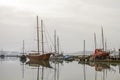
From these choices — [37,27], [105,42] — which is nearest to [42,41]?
[37,27]

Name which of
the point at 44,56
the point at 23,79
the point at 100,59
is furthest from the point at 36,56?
the point at 23,79

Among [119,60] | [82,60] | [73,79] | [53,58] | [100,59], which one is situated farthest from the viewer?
[53,58]

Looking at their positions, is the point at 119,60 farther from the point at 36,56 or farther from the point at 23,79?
the point at 23,79

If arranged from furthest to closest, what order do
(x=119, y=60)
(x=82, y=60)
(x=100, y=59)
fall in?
(x=82, y=60) → (x=100, y=59) → (x=119, y=60)

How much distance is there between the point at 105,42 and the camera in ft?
293

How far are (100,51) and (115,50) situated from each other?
927 cm

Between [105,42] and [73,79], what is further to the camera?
[105,42]

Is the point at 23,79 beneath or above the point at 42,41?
beneath

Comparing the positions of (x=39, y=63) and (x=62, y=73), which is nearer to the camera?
(x=62, y=73)

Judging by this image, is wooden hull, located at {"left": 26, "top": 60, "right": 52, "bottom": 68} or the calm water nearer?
the calm water

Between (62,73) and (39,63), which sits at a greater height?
(62,73)

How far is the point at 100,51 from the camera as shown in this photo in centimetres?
8225

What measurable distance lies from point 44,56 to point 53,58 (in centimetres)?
1890

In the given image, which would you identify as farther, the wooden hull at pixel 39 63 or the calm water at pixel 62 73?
the wooden hull at pixel 39 63
